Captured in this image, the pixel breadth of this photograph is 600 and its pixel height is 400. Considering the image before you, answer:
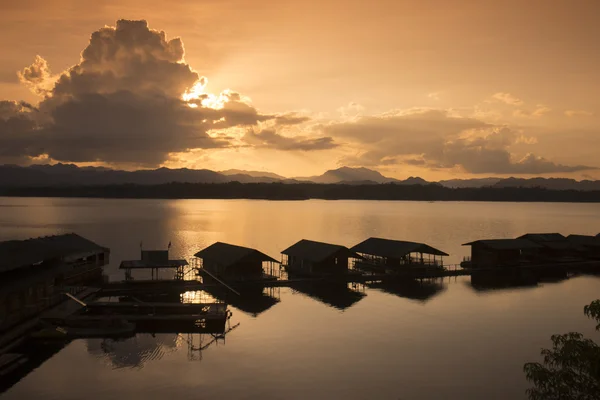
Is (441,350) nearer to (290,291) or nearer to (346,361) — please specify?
(346,361)

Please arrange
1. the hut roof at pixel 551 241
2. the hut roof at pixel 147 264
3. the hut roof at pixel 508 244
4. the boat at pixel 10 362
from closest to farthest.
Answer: the boat at pixel 10 362
the hut roof at pixel 147 264
the hut roof at pixel 508 244
the hut roof at pixel 551 241

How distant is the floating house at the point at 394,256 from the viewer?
230 feet

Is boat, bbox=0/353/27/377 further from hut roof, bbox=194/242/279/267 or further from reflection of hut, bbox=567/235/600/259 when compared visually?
reflection of hut, bbox=567/235/600/259

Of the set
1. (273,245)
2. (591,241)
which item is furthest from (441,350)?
(273,245)

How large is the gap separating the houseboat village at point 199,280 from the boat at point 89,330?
82 millimetres

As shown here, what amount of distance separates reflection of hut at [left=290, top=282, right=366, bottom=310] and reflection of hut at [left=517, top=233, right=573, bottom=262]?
126 ft

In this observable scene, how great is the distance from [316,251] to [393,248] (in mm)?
11615

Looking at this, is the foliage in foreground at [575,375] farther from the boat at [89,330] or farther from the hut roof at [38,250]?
the hut roof at [38,250]

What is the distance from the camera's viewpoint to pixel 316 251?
68375 mm

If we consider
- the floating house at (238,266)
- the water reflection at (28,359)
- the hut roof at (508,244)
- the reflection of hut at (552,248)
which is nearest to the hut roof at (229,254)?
the floating house at (238,266)

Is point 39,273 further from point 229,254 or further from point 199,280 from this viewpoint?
point 229,254

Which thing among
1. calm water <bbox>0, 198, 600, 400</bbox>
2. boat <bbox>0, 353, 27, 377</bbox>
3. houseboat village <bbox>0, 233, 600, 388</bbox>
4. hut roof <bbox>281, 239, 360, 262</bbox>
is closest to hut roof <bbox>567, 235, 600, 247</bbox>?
houseboat village <bbox>0, 233, 600, 388</bbox>

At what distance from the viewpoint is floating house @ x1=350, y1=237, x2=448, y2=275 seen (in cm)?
7019

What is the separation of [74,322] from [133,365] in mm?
10861
